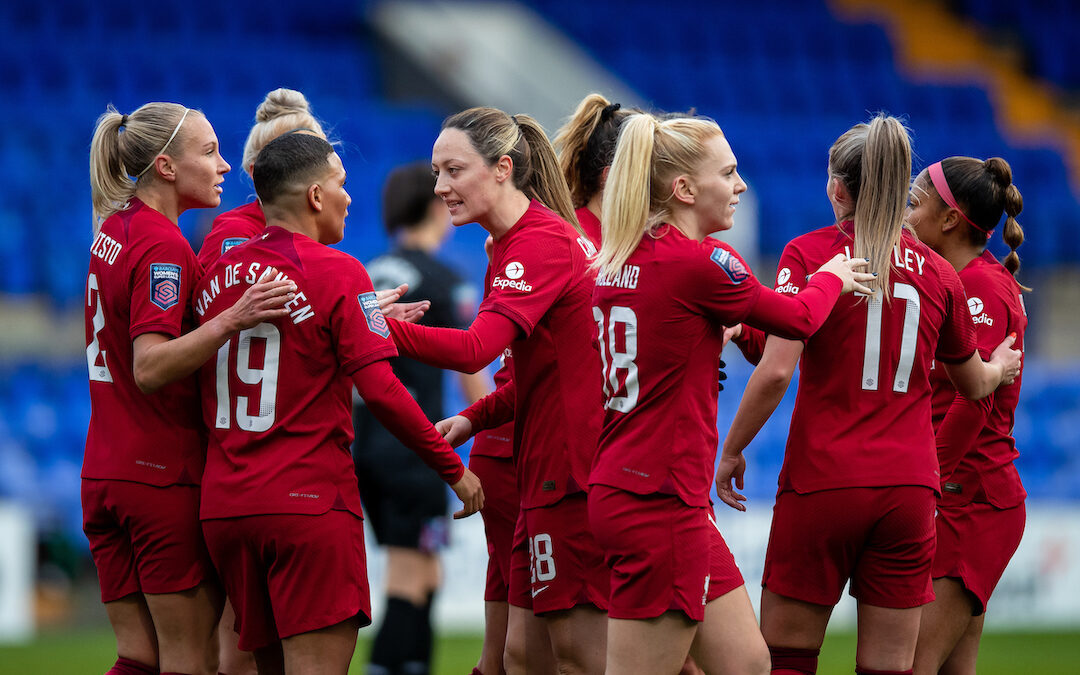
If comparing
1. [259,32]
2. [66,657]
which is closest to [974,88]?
[259,32]

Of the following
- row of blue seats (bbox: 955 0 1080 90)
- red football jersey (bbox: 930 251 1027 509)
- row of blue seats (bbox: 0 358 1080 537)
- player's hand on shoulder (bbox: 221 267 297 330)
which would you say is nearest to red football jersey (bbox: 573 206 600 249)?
red football jersey (bbox: 930 251 1027 509)

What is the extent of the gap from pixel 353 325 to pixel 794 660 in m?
1.70

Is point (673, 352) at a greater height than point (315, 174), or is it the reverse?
point (315, 174)

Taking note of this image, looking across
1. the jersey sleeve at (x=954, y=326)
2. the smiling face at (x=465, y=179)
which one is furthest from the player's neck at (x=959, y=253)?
the smiling face at (x=465, y=179)

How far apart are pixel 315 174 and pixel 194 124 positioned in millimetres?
617

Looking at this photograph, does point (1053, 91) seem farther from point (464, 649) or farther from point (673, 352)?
point (673, 352)

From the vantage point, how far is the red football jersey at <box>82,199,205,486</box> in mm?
3812

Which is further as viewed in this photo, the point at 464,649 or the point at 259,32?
the point at 259,32

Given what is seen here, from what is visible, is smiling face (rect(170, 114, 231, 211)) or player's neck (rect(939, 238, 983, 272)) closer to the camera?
smiling face (rect(170, 114, 231, 211))

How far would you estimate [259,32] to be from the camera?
1453 centimetres

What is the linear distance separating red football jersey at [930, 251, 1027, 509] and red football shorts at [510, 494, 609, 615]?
132cm

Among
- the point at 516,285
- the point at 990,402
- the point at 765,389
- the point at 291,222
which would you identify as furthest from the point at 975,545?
the point at 291,222

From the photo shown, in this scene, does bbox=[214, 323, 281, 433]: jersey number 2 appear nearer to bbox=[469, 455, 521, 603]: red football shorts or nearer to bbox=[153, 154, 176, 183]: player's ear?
bbox=[153, 154, 176, 183]: player's ear

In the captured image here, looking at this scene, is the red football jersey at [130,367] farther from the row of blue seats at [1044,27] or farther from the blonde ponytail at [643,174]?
the row of blue seats at [1044,27]
